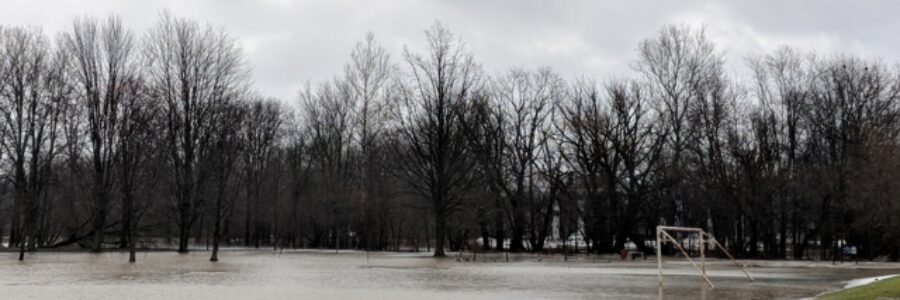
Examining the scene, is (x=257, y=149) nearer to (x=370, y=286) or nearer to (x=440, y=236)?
(x=440, y=236)

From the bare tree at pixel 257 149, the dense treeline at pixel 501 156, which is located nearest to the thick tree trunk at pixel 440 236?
the dense treeline at pixel 501 156

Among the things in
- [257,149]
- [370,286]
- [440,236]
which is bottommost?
[370,286]

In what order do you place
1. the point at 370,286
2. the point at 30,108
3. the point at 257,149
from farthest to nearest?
the point at 257,149
the point at 30,108
the point at 370,286

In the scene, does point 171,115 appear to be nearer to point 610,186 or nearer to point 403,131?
point 403,131

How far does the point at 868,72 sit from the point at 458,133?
28930mm

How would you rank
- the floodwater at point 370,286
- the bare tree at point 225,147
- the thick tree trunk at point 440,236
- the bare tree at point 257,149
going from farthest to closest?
the bare tree at point 257,149 < the thick tree trunk at point 440,236 < the bare tree at point 225,147 < the floodwater at point 370,286

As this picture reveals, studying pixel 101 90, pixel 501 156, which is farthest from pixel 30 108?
pixel 501 156

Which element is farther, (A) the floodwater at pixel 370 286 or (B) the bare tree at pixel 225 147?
(B) the bare tree at pixel 225 147

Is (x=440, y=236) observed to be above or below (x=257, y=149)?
below

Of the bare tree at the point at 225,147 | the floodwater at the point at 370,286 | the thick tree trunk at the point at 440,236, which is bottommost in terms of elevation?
the floodwater at the point at 370,286

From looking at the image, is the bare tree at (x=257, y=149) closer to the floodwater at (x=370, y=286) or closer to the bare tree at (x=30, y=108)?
the bare tree at (x=30, y=108)

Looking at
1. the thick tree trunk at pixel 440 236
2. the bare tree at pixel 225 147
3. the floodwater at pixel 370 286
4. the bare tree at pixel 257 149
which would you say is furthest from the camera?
the bare tree at pixel 257 149

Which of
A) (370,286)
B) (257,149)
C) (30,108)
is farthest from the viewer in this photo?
(257,149)

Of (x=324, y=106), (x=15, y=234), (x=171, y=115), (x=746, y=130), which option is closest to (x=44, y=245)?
(x=15, y=234)
